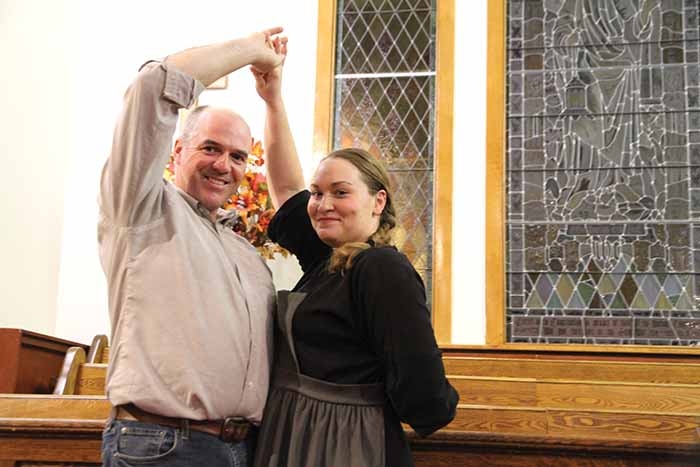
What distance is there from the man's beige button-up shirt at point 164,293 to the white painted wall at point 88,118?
3255mm

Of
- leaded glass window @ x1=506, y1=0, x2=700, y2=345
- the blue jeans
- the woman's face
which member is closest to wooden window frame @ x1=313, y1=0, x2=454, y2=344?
leaded glass window @ x1=506, y1=0, x2=700, y2=345

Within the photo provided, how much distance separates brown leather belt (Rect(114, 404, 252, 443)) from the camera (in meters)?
1.67

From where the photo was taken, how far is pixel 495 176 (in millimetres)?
5207

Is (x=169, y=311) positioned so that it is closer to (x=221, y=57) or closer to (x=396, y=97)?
(x=221, y=57)

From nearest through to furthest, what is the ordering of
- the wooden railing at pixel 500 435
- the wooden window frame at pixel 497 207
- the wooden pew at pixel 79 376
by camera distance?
the wooden railing at pixel 500 435
the wooden pew at pixel 79 376
the wooden window frame at pixel 497 207

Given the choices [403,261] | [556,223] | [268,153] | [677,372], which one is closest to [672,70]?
[556,223]

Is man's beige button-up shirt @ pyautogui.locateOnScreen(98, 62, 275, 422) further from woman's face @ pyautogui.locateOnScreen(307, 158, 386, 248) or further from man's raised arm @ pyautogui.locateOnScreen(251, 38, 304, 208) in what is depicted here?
man's raised arm @ pyautogui.locateOnScreen(251, 38, 304, 208)

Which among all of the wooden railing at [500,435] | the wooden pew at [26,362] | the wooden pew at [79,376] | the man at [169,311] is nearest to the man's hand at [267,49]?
the man at [169,311]

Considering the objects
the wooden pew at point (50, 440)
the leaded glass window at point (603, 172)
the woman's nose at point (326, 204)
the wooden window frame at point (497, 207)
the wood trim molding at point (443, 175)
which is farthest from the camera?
the wood trim molding at point (443, 175)

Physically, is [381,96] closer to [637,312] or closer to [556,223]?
[556,223]

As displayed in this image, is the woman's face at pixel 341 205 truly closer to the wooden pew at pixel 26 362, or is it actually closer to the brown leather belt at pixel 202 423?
the brown leather belt at pixel 202 423

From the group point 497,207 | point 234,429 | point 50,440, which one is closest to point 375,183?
point 234,429

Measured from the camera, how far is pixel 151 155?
1.70m

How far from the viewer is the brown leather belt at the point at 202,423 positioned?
1.67 m
